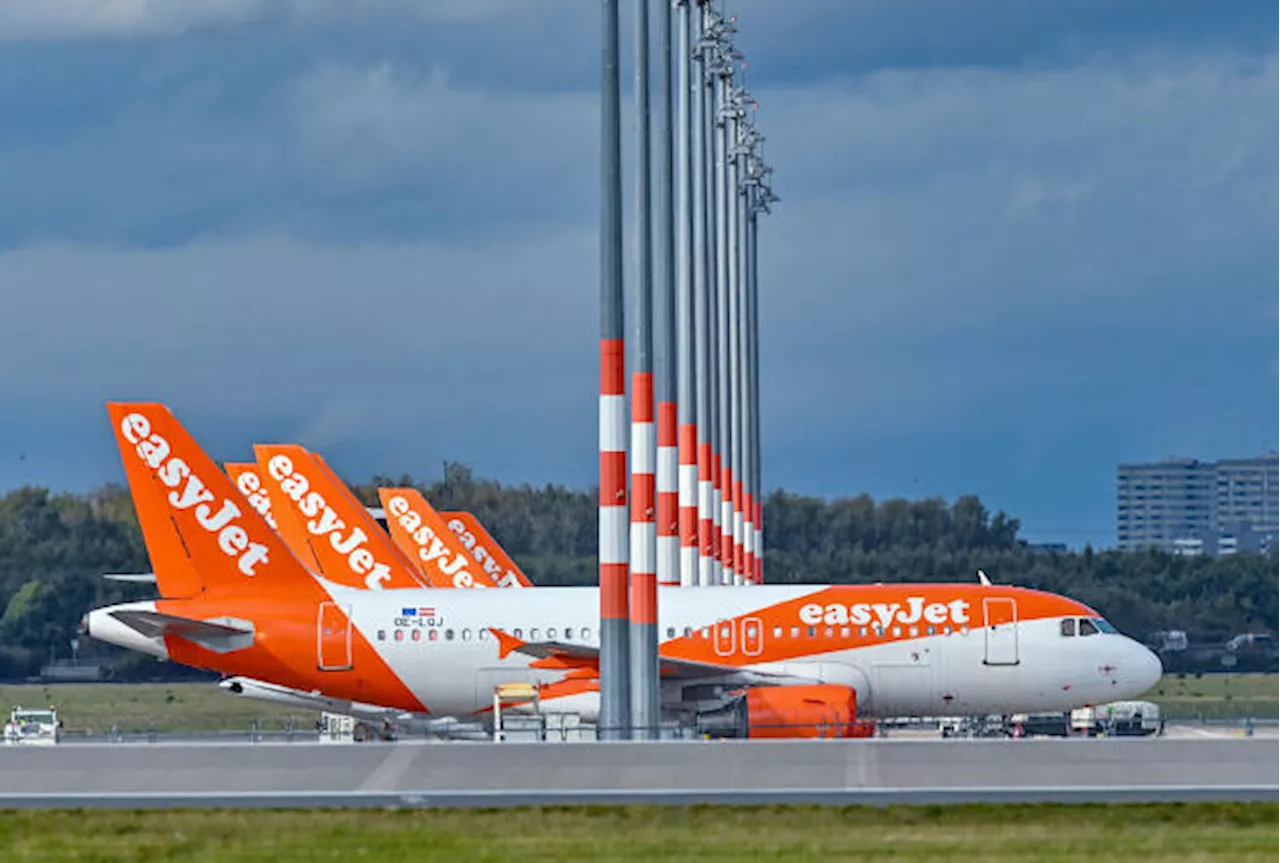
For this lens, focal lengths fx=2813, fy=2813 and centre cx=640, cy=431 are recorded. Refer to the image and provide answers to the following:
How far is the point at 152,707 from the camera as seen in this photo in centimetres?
10875

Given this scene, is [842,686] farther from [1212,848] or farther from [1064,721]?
[1212,848]

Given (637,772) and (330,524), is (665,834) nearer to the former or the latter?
(637,772)

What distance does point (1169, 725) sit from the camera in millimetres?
78812

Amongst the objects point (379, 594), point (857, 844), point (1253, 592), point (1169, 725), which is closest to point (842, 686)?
point (379, 594)

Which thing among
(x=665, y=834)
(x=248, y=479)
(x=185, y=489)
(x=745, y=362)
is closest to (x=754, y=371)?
(x=745, y=362)

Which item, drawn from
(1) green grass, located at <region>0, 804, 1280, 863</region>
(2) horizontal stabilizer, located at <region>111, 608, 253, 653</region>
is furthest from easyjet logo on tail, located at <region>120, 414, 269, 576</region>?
(1) green grass, located at <region>0, 804, 1280, 863</region>

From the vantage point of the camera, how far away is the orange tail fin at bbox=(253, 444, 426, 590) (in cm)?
7144

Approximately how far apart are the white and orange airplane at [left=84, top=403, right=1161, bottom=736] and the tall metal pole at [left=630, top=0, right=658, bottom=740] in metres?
5.88

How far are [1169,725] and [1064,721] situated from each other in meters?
8.16

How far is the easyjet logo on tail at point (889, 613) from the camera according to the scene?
60.2 metres

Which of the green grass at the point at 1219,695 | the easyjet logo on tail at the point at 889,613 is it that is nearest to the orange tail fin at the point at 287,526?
the easyjet logo on tail at the point at 889,613

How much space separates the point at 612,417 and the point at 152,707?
2421 inches

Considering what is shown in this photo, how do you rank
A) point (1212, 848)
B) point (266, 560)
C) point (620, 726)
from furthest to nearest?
point (266, 560)
point (620, 726)
point (1212, 848)

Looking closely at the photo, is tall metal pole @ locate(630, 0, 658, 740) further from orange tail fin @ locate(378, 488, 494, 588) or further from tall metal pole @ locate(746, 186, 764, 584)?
tall metal pole @ locate(746, 186, 764, 584)
